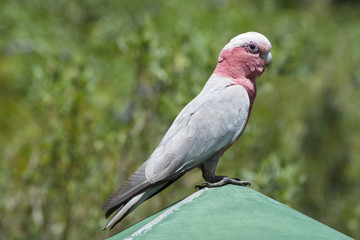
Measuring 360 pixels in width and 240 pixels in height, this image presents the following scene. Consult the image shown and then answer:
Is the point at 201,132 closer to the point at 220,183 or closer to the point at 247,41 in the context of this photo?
the point at 220,183

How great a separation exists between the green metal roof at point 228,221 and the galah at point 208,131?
21 cm

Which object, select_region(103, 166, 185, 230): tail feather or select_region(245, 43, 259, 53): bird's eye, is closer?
select_region(103, 166, 185, 230): tail feather

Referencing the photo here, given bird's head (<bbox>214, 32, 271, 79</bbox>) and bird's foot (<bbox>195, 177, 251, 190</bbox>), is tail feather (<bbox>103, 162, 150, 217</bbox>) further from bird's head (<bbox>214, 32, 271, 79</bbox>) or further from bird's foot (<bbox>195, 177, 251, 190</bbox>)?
bird's head (<bbox>214, 32, 271, 79</bbox>)

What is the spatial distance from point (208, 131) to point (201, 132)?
38 millimetres

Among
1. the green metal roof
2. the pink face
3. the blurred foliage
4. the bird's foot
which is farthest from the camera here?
the blurred foliage

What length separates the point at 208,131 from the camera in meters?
3.32

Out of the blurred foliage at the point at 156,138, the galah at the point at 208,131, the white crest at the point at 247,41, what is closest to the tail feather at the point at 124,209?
the galah at the point at 208,131

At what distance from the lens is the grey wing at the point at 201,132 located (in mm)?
3230

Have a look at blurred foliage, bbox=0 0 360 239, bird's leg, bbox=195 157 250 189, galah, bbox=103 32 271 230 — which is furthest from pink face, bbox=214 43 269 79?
blurred foliage, bbox=0 0 360 239

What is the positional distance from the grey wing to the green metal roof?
252mm

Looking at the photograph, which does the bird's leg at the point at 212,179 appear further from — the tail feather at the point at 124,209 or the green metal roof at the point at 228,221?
the tail feather at the point at 124,209

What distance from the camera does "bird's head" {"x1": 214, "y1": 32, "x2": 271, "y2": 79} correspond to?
3492 millimetres

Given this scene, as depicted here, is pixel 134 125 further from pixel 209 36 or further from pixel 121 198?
pixel 209 36

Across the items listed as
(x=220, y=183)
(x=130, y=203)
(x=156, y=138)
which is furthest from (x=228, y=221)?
(x=156, y=138)
